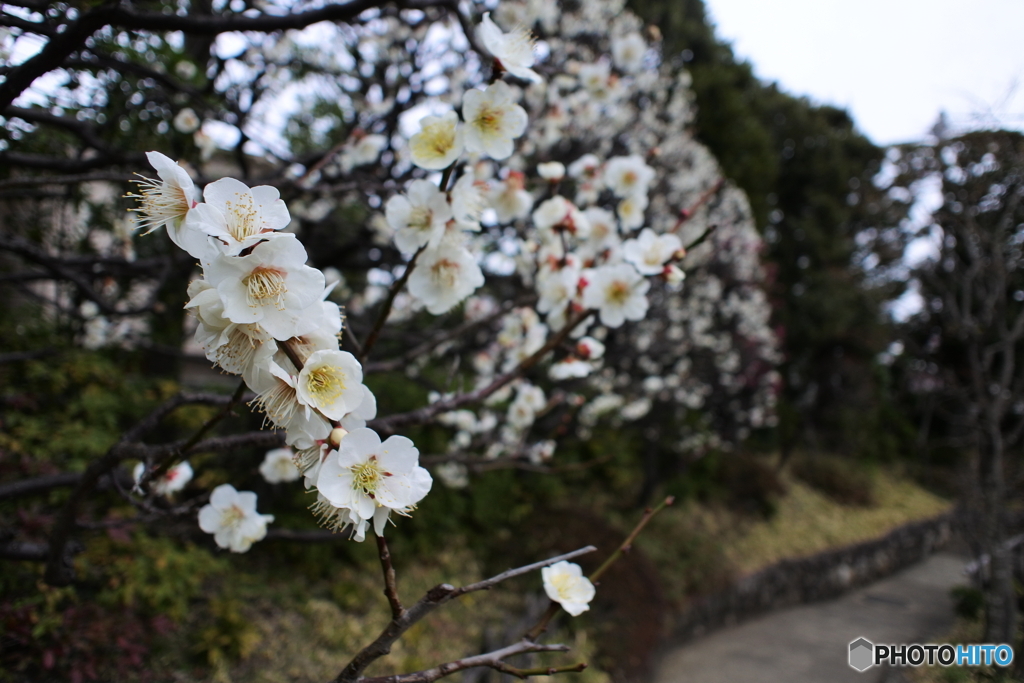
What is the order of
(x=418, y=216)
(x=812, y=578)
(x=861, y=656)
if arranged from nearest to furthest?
(x=418, y=216), (x=861, y=656), (x=812, y=578)

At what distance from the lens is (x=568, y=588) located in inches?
44.4

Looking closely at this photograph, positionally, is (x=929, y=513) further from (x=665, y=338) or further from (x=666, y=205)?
(x=666, y=205)

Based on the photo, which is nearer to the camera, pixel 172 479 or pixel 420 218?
pixel 420 218

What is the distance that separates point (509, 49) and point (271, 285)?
2.57ft

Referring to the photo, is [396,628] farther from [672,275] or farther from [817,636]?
[817,636]

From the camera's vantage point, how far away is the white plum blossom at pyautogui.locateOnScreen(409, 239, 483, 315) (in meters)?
1.20

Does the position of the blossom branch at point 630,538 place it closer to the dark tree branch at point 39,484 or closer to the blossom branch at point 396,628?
the blossom branch at point 396,628

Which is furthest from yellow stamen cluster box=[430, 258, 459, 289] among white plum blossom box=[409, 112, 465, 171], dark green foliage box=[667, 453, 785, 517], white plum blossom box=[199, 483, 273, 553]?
dark green foliage box=[667, 453, 785, 517]

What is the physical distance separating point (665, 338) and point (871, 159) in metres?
12.9

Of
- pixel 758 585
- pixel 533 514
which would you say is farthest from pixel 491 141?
pixel 758 585

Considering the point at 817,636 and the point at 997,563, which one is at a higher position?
the point at 997,563

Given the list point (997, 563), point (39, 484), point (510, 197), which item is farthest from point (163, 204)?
point (997, 563)

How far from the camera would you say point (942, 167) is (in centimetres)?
594

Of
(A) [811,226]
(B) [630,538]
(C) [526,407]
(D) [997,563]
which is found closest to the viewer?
(B) [630,538]
